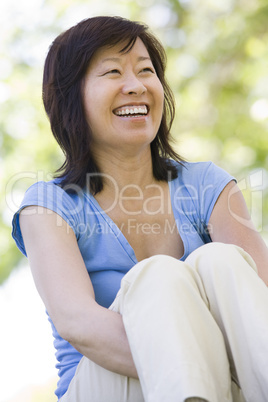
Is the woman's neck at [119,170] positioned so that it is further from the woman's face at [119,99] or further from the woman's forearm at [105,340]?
the woman's forearm at [105,340]

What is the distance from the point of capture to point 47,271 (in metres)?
1.62

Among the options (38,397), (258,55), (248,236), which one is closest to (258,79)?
(258,55)

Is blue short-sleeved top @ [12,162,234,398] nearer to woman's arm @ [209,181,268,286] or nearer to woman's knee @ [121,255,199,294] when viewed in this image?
woman's arm @ [209,181,268,286]

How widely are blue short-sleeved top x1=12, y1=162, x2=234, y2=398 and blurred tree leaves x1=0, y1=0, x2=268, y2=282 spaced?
110 inches

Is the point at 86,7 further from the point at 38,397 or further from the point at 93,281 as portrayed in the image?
the point at 93,281

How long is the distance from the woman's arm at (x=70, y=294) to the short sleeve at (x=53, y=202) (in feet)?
0.06

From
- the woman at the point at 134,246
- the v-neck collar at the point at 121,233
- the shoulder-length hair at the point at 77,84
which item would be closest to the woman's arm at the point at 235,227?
the woman at the point at 134,246

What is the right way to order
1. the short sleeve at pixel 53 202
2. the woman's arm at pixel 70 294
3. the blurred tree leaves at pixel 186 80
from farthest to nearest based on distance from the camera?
the blurred tree leaves at pixel 186 80, the short sleeve at pixel 53 202, the woman's arm at pixel 70 294

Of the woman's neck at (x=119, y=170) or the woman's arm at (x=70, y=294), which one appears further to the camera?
the woman's neck at (x=119, y=170)

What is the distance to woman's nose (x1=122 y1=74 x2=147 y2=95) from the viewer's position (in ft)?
6.26

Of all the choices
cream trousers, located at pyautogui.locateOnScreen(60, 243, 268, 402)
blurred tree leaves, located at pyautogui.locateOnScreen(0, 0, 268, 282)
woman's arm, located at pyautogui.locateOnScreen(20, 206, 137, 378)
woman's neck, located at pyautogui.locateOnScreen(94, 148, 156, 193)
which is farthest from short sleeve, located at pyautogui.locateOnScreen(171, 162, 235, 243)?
blurred tree leaves, located at pyautogui.locateOnScreen(0, 0, 268, 282)

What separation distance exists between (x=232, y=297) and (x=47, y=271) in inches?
20.3

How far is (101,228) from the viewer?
186 centimetres

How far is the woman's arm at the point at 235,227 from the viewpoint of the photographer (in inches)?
73.0
